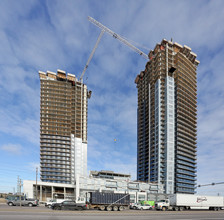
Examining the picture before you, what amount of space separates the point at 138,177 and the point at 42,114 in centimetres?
8156

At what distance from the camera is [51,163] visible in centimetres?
14325

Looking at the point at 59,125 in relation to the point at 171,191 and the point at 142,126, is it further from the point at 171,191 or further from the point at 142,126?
the point at 171,191

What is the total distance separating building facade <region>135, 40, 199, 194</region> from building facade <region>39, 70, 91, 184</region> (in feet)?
149

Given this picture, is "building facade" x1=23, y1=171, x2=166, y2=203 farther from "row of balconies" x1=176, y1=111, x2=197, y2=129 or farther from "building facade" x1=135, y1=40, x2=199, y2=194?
"row of balconies" x1=176, y1=111, x2=197, y2=129

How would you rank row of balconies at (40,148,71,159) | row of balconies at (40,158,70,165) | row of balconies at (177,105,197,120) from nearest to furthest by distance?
row of balconies at (40,158,70,165), row of balconies at (177,105,197,120), row of balconies at (40,148,71,159)

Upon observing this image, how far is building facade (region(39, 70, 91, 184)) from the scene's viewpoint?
144 meters

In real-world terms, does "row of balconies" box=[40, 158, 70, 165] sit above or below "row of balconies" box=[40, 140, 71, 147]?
below

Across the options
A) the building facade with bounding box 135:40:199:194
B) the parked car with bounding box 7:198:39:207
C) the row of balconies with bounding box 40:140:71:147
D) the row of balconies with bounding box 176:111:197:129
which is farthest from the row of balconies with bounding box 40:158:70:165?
the parked car with bounding box 7:198:39:207

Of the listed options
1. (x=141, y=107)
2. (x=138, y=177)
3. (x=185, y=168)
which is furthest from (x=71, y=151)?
(x=185, y=168)

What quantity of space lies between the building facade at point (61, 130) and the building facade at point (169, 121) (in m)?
45.5

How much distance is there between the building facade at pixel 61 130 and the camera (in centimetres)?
14438

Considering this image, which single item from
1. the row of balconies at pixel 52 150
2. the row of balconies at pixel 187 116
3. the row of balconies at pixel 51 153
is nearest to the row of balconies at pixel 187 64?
the row of balconies at pixel 187 116

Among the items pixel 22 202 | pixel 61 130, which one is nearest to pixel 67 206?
pixel 22 202

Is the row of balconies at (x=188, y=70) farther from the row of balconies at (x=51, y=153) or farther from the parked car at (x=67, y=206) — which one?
A: the parked car at (x=67, y=206)
